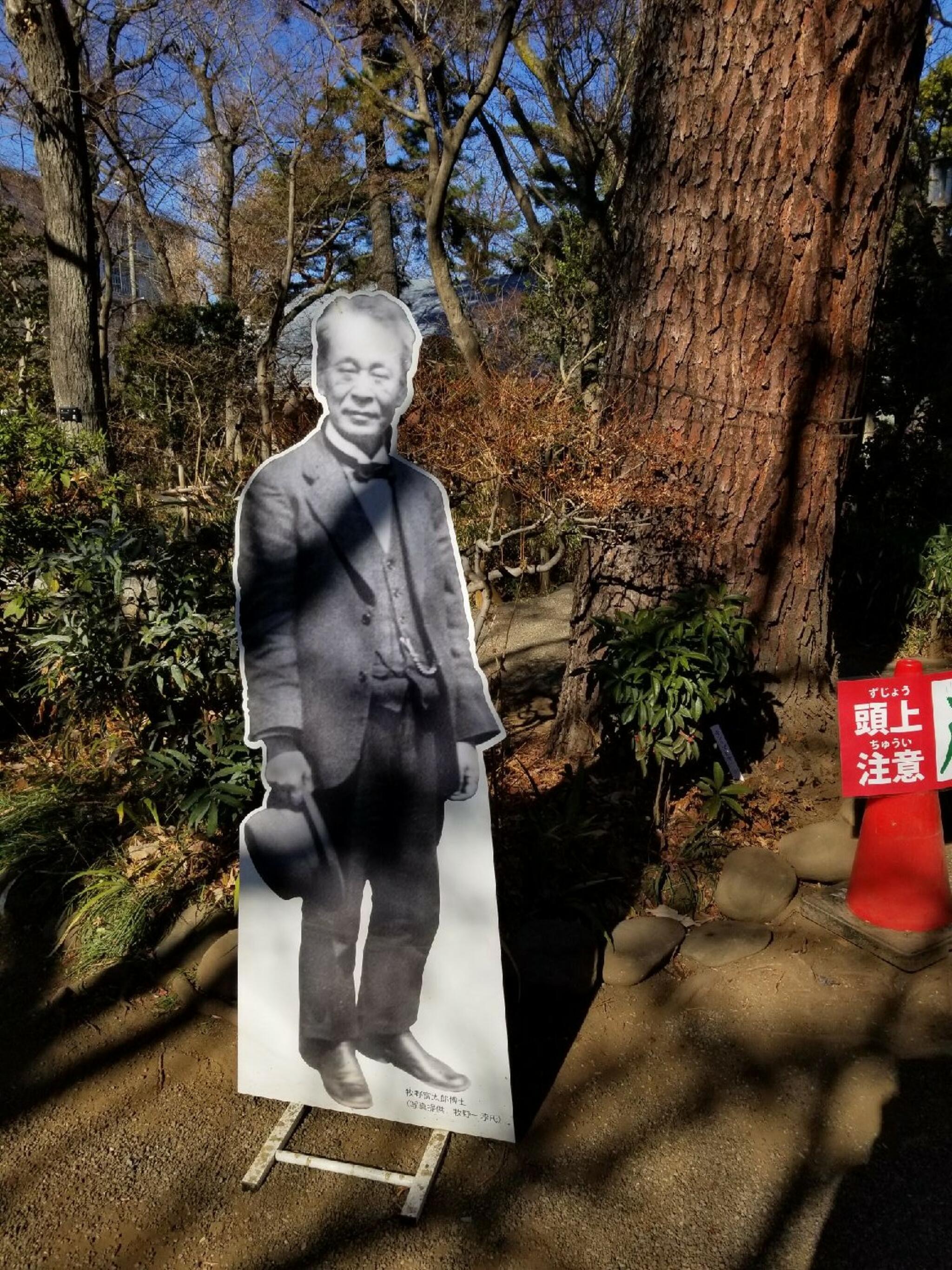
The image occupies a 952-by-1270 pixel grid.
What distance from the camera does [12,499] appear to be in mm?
4656

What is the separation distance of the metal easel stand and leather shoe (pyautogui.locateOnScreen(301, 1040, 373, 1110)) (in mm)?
170

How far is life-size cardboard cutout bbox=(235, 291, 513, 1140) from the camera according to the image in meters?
2.40

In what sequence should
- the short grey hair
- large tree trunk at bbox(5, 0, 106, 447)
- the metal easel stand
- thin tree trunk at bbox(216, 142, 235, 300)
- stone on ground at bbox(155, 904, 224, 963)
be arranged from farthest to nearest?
thin tree trunk at bbox(216, 142, 235, 300) < large tree trunk at bbox(5, 0, 106, 447) < stone on ground at bbox(155, 904, 224, 963) < the metal easel stand < the short grey hair

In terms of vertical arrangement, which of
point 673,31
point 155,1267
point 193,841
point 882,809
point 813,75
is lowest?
point 155,1267

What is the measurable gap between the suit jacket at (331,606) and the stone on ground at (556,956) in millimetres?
1237

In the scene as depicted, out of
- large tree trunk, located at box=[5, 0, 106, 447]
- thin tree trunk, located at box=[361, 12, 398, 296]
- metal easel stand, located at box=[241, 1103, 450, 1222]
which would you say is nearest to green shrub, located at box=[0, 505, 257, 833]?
metal easel stand, located at box=[241, 1103, 450, 1222]

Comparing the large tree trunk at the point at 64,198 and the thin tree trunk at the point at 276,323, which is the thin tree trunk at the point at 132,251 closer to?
the thin tree trunk at the point at 276,323

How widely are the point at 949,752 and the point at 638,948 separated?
142 centimetres

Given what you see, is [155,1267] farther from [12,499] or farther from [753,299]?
[753,299]

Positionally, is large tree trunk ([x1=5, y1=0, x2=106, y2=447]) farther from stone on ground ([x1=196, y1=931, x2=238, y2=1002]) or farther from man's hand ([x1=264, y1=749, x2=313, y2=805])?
man's hand ([x1=264, y1=749, x2=313, y2=805])

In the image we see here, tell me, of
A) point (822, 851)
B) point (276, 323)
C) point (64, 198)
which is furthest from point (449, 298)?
point (822, 851)

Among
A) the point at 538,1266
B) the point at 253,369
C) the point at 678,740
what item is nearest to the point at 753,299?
Answer: the point at 678,740

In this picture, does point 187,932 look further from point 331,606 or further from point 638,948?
point 331,606

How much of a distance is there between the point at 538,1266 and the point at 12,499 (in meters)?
4.24
